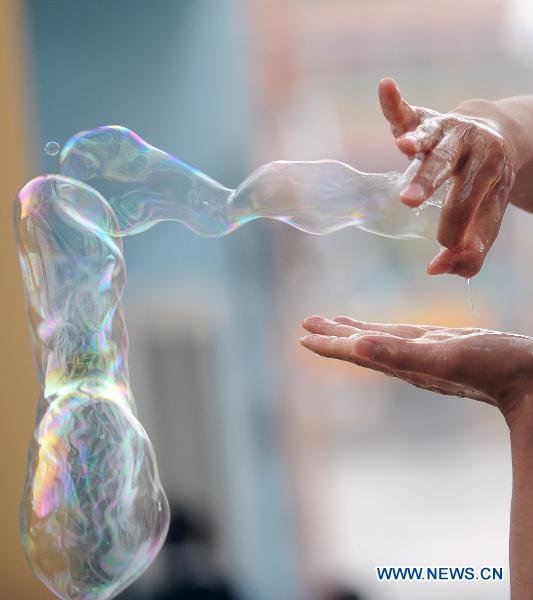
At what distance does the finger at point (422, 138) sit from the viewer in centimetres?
136

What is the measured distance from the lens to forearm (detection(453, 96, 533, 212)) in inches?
61.6

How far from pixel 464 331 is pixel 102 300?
0.53 metres

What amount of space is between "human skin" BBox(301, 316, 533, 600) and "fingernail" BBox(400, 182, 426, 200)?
0.53 ft

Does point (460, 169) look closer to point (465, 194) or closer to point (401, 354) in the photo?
point (465, 194)

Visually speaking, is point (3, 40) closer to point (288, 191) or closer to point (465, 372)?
point (288, 191)

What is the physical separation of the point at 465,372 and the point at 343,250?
238 inches

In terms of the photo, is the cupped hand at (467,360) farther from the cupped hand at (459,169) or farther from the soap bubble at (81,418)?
the soap bubble at (81,418)

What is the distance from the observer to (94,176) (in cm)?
170

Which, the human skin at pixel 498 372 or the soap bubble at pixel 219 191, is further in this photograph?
the soap bubble at pixel 219 191

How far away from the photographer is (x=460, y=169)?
4.64 ft

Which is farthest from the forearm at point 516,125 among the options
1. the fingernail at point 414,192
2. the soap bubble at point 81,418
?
the soap bubble at point 81,418

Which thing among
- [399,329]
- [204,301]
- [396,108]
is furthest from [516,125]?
[204,301]

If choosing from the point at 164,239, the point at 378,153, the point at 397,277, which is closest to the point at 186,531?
the point at 164,239

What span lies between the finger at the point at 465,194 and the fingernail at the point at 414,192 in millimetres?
90
